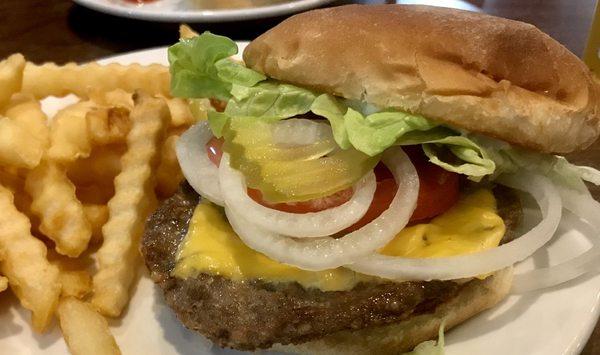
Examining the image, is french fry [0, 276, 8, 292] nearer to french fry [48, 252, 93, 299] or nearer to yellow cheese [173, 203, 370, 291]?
french fry [48, 252, 93, 299]

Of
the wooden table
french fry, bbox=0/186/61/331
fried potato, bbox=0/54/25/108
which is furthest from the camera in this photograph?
the wooden table

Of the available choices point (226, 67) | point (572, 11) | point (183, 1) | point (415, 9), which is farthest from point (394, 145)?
point (572, 11)

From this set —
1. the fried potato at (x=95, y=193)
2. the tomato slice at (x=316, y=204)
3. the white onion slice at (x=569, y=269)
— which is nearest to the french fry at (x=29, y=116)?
the fried potato at (x=95, y=193)

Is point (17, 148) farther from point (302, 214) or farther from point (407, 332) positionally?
point (407, 332)

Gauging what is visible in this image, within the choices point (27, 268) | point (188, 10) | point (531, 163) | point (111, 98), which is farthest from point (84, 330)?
point (188, 10)

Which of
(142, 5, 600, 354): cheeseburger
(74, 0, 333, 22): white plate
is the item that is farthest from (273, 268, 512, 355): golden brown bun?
(74, 0, 333, 22): white plate
